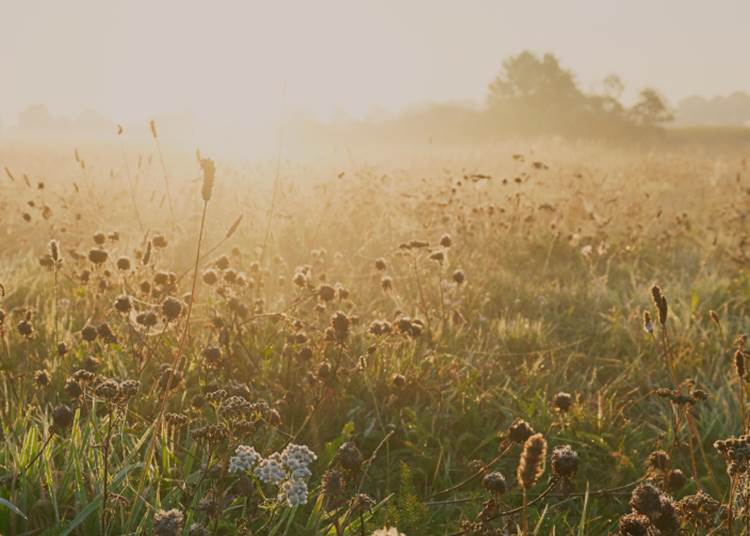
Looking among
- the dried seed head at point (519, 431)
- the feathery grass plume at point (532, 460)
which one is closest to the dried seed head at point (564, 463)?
the dried seed head at point (519, 431)

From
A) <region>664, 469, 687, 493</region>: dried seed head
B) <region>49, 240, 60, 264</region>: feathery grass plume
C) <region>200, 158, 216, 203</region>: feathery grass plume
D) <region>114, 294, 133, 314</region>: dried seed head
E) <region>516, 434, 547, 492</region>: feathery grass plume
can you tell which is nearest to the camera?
<region>516, 434, 547, 492</region>: feathery grass plume

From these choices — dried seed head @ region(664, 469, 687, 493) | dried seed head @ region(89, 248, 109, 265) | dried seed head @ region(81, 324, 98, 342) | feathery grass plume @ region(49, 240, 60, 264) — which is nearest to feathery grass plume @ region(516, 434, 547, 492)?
dried seed head @ region(664, 469, 687, 493)

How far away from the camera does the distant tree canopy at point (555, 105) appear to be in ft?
136

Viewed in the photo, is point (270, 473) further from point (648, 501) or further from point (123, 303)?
point (123, 303)

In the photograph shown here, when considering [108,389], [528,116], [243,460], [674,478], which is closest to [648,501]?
[674,478]

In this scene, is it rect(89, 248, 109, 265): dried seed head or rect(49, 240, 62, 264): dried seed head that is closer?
rect(49, 240, 62, 264): dried seed head

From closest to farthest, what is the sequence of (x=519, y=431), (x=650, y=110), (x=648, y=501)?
(x=648, y=501) < (x=519, y=431) < (x=650, y=110)

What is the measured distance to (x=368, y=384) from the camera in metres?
2.81

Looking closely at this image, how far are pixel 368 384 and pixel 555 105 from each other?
4554 centimetres

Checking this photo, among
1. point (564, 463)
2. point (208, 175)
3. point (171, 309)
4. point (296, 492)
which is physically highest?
point (208, 175)

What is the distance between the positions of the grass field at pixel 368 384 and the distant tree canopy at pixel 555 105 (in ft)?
123

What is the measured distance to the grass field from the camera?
6.18 ft

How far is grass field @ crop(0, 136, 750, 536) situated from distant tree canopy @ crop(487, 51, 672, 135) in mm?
37534

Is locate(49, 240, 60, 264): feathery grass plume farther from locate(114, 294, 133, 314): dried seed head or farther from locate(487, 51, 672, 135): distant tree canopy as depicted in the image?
locate(487, 51, 672, 135): distant tree canopy
